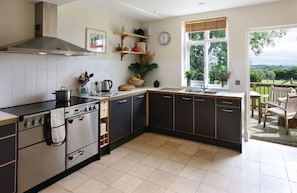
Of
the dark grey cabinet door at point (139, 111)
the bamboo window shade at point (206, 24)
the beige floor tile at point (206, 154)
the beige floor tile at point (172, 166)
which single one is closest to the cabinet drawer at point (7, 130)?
the beige floor tile at point (172, 166)

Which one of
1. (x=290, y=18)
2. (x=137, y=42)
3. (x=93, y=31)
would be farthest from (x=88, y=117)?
(x=290, y=18)

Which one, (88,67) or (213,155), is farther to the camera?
(88,67)

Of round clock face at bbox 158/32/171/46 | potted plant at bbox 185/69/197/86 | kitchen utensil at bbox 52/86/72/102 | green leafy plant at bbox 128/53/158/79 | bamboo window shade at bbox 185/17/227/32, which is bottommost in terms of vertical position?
kitchen utensil at bbox 52/86/72/102

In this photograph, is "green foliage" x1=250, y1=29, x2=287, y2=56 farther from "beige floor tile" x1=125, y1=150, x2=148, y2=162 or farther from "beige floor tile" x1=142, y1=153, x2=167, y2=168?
"beige floor tile" x1=125, y1=150, x2=148, y2=162

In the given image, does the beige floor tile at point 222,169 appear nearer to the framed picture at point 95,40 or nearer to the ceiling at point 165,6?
the ceiling at point 165,6

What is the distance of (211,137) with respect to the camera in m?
3.47

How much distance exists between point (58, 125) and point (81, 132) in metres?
0.42

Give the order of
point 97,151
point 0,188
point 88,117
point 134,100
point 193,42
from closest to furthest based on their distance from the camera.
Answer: point 0,188 → point 88,117 → point 97,151 → point 134,100 → point 193,42

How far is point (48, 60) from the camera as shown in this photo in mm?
2879

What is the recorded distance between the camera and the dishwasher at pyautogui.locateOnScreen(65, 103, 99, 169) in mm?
2482

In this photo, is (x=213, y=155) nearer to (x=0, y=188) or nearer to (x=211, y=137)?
(x=211, y=137)

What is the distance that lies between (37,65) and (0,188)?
62.3 inches

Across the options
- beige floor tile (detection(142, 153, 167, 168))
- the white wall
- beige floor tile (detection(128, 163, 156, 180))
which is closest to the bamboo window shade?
the white wall

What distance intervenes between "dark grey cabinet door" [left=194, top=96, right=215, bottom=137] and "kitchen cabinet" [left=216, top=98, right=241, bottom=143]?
0.10 metres
